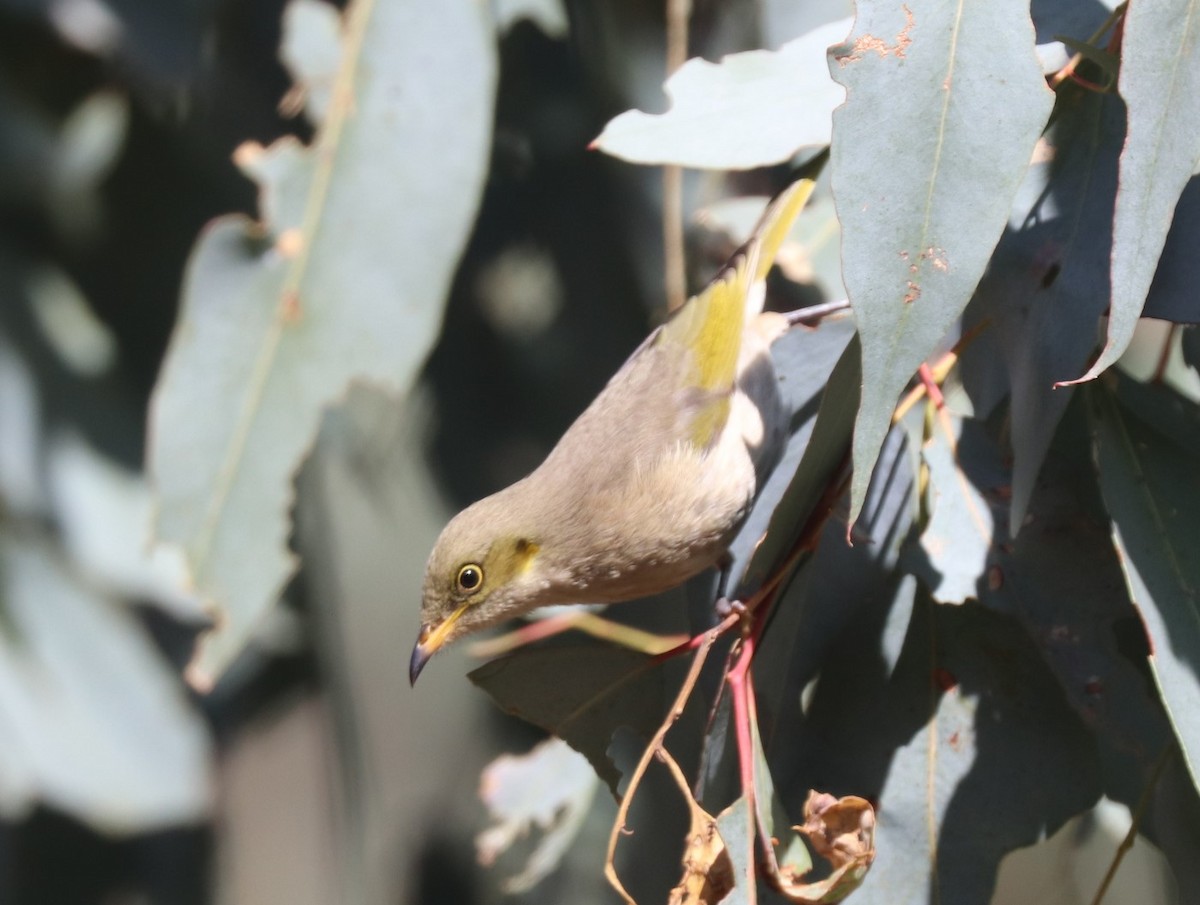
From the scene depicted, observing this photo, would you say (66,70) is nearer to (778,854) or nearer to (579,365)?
(579,365)

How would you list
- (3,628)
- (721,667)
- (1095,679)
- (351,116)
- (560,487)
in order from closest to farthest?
(1095,679)
(721,667)
(560,487)
(351,116)
(3,628)

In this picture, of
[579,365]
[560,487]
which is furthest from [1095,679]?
[579,365]

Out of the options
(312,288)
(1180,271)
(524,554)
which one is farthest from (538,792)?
(1180,271)

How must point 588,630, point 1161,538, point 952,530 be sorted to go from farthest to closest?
point 588,630 < point 952,530 < point 1161,538

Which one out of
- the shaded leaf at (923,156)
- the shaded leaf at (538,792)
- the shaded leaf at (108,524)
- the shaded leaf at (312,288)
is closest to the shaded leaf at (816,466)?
the shaded leaf at (923,156)

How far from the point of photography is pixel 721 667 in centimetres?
126

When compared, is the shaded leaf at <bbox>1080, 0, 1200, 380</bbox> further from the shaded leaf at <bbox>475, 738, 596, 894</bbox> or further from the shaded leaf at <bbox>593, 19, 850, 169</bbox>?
the shaded leaf at <bbox>475, 738, 596, 894</bbox>

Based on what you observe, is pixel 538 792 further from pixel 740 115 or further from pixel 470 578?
pixel 740 115

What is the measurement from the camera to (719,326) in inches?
63.7

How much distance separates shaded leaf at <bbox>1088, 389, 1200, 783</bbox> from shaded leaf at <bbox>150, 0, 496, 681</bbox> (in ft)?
3.11

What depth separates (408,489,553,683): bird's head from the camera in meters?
1.45

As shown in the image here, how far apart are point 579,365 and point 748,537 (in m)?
1.13

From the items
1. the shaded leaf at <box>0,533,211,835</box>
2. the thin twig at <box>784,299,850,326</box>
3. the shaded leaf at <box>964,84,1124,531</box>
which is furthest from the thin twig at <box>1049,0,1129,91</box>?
the shaded leaf at <box>0,533,211,835</box>

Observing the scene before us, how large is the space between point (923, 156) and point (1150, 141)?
0.16 m
